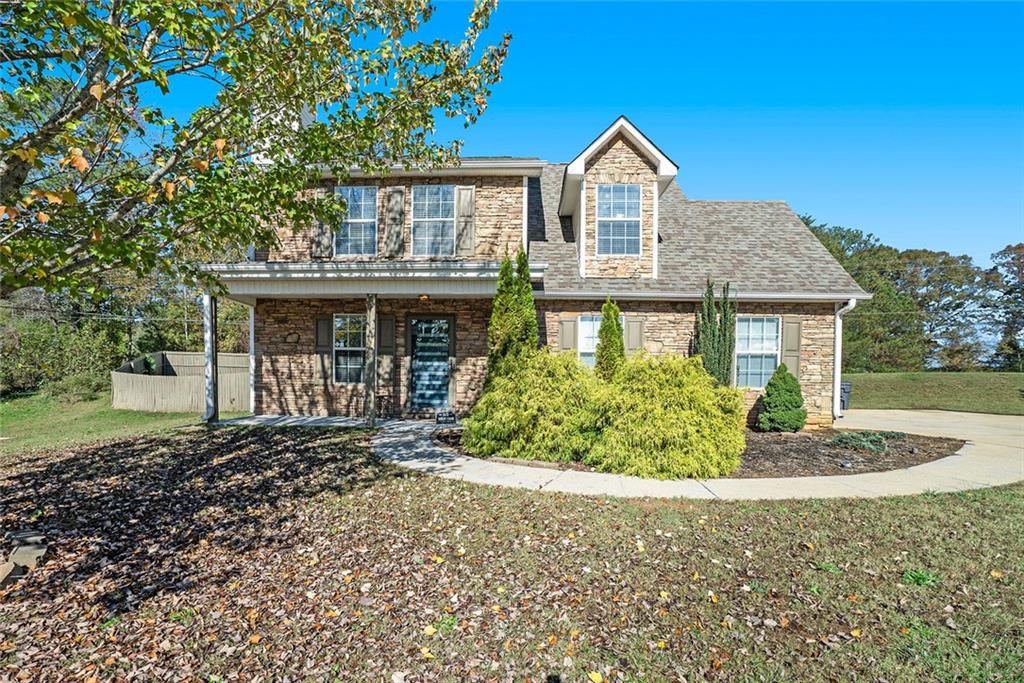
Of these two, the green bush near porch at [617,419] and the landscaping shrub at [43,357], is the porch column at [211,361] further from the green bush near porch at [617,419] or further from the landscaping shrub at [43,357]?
the landscaping shrub at [43,357]

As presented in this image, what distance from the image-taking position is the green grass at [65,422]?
31.9ft

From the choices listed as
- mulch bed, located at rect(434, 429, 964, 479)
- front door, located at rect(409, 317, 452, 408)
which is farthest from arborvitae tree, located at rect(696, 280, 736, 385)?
front door, located at rect(409, 317, 452, 408)

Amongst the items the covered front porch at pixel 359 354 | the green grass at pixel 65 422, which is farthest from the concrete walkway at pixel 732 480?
the green grass at pixel 65 422

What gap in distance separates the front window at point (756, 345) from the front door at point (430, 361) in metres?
6.68

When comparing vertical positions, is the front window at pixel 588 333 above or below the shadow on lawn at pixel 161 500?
above

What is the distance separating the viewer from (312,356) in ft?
38.7

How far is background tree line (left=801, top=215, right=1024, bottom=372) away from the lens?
27.7 meters

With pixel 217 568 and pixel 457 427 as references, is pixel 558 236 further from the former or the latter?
pixel 217 568

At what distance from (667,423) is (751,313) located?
5.40 meters

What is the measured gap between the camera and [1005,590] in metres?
3.67

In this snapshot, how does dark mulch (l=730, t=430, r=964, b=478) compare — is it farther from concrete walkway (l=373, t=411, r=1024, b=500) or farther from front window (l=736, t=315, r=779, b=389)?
front window (l=736, t=315, r=779, b=389)

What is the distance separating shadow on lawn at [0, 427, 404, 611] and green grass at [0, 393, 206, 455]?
198cm

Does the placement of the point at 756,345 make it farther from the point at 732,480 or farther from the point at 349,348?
the point at 349,348

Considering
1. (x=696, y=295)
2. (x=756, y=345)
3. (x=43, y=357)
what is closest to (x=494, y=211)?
(x=696, y=295)
